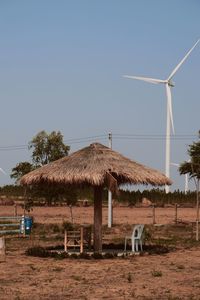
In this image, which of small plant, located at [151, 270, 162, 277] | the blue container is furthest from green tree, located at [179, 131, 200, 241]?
small plant, located at [151, 270, 162, 277]

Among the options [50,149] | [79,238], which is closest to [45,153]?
[50,149]

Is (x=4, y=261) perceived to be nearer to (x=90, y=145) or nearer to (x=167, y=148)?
(x=90, y=145)

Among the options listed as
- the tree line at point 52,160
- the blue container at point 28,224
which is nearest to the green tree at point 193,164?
the tree line at point 52,160

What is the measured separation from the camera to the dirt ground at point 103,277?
11422 millimetres

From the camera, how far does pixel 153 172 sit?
62.3ft

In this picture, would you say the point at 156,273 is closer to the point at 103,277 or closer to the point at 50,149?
the point at 103,277

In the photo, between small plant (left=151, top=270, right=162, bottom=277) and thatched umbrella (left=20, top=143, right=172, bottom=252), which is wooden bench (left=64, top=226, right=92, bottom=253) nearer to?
thatched umbrella (left=20, top=143, right=172, bottom=252)

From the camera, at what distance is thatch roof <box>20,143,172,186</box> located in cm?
1783

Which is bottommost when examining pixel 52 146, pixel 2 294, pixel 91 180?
pixel 2 294

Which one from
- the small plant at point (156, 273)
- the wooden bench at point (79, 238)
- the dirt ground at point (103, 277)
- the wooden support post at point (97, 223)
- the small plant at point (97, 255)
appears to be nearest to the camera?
the dirt ground at point (103, 277)

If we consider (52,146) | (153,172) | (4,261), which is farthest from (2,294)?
(52,146)

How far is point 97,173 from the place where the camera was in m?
17.7

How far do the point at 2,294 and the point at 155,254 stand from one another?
7.49m

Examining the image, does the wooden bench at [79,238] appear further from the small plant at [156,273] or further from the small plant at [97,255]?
the small plant at [156,273]
